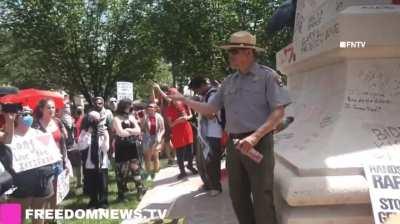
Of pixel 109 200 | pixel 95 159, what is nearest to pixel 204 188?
pixel 95 159

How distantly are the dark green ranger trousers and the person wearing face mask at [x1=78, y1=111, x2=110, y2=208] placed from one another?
12.3ft

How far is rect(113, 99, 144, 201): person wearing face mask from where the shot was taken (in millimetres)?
8156

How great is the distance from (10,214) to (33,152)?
0.68 m

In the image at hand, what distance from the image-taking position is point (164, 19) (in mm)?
27406

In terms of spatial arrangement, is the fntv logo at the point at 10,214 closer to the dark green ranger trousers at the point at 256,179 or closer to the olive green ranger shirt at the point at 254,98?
the dark green ranger trousers at the point at 256,179

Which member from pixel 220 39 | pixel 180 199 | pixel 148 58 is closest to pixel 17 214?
pixel 180 199

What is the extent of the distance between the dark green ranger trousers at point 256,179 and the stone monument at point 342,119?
0.18m

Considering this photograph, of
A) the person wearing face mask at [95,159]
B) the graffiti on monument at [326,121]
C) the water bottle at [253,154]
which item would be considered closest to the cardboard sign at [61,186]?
the person wearing face mask at [95,159]

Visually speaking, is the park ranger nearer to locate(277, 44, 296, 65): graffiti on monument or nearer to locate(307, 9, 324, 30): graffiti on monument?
locate(307, 9, 324, 30): graffiti on monument

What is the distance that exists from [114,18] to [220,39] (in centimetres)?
747

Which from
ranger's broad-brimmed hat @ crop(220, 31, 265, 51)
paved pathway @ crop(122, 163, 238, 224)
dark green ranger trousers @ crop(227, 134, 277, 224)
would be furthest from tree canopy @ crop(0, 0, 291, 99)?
ranger's broad-brimmed hat @ crop(220, 31, 265, 51)

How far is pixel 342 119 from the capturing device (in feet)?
15.5

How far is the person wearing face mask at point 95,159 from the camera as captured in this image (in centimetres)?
775

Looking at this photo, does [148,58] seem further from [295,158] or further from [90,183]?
[295,158]
